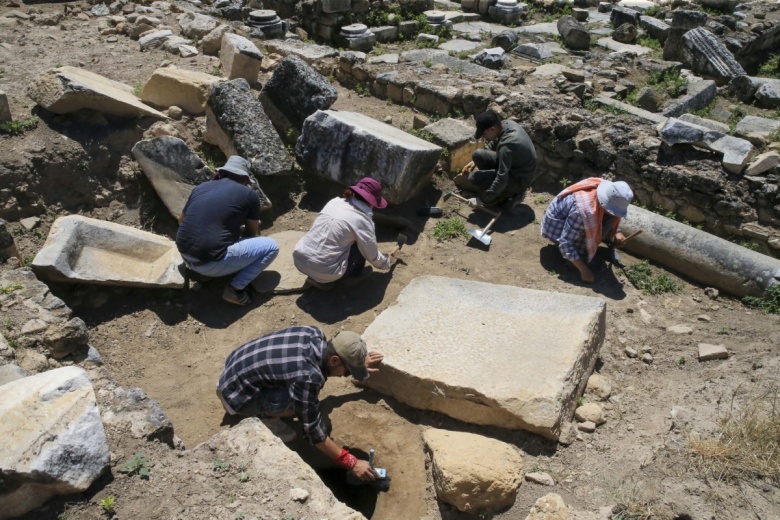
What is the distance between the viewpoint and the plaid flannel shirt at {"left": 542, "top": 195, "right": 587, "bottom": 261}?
6.05m

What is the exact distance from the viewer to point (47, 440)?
3.34 m

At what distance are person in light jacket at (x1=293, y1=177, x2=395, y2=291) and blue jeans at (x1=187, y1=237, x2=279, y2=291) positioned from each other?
360mm

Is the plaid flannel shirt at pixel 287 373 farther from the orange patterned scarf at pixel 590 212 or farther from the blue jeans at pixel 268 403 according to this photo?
the orange patterned scarf at pixel 590 212

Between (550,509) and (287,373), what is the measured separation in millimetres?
1938

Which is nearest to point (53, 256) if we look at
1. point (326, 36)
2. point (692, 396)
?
point (692, 396)

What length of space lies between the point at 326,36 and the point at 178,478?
9.72m

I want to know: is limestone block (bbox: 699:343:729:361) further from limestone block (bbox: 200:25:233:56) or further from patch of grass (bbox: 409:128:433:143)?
limestone block (bbox: 200:25:233:56)

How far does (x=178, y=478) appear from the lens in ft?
12.0

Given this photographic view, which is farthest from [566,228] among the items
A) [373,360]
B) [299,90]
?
[299,90]

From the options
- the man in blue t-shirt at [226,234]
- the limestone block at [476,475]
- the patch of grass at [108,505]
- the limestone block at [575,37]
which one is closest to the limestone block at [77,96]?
the man in blue t-shirt at [226,234]

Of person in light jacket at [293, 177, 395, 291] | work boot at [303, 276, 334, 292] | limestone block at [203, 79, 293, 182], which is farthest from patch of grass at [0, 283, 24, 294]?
limestone block at [203, 79, 293, 182]

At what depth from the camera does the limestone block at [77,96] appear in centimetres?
659

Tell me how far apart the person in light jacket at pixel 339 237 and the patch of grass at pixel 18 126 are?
3.34 meters

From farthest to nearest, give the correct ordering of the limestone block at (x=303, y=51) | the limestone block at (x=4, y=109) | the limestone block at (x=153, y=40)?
the limestone block at (x=303, y=51) < the limestone block at (x=153, y=40) < the limestone block at (x=4, y=109)
